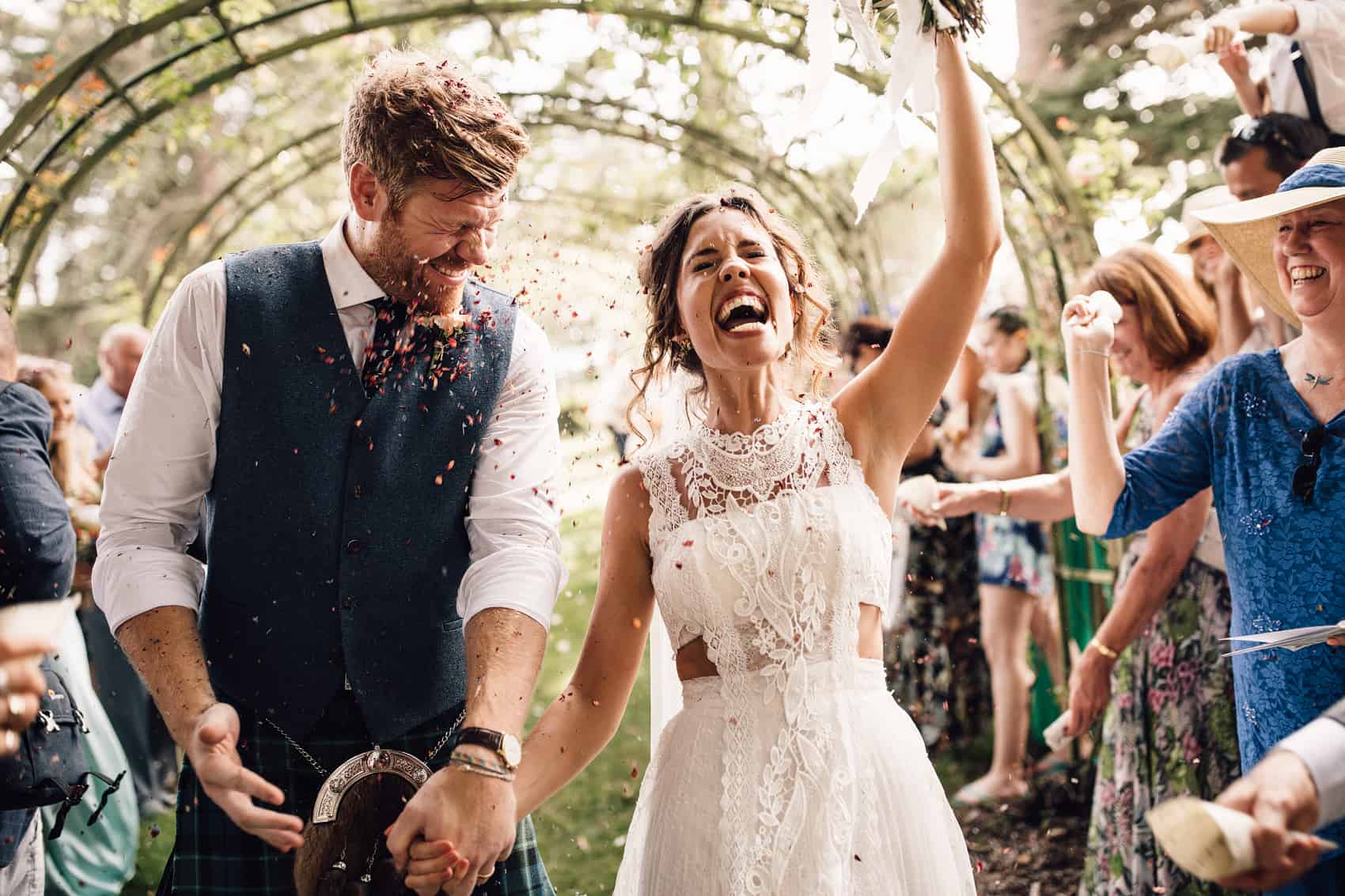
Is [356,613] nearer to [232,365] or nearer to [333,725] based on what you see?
[333,725]

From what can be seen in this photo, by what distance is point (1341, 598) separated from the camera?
2115 millimetres

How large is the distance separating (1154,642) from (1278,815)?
221 centimetres

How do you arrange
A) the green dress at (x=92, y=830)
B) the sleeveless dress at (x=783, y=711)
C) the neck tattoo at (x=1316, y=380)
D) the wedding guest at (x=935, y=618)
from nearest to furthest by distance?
the sleeveless dress at (x=783, y=711)
the neck tattoo at (x=1316, y=380)
the green dress at (x=92, y=830)
the wedding guest at (x=935, y=618)

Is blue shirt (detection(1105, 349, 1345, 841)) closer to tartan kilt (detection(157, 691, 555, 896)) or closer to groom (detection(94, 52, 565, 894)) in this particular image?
groom (detection(94, 52, 565, 894))

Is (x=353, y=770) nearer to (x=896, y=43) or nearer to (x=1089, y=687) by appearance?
(x=896, y=43)

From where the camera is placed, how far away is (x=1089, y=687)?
10.7 ft

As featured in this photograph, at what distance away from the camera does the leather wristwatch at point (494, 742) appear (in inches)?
69.0

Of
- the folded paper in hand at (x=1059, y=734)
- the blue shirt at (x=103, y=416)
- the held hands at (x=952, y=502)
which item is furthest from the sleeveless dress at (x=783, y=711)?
the blue shirt at (x=103, y=416)

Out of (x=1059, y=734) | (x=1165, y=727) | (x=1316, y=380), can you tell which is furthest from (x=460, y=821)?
(x=1165, y=727)

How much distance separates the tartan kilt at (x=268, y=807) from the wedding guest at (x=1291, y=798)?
4.23ft

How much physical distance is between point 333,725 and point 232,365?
662 mm

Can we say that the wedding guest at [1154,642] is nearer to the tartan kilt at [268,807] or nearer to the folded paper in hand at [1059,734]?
the folded paper in hand at [1059,734]

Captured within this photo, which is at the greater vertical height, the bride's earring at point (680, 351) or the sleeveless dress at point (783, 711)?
the bride's earring at point (680, 351)

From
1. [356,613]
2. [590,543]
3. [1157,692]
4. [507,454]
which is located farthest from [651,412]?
[590,543]
